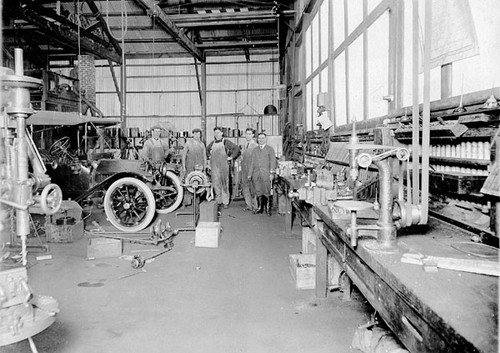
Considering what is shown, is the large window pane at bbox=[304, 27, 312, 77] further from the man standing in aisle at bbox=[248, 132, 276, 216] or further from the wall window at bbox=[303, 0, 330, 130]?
the man standing in aisle at bbox=[248, 132, 276, 216]

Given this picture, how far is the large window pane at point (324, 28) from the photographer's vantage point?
6348 mm

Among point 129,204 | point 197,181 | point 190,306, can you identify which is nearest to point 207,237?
point 197,181

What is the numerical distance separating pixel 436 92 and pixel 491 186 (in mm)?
1294

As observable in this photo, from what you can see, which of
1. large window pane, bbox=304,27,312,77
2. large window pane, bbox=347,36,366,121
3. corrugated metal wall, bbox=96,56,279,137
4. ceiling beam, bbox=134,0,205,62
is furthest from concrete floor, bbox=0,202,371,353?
corrugated metal wall, bbox=96,56,279,137

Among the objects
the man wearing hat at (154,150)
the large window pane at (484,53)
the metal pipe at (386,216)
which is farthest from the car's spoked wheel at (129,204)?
the large window pane at (484,53)

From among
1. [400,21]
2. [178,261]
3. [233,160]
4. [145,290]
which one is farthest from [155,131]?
[400,21]

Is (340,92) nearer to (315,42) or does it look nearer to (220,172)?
(315,42)

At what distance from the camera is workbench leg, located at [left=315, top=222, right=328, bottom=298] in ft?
11.1

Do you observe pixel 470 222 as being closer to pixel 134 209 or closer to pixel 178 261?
pixel 178 261

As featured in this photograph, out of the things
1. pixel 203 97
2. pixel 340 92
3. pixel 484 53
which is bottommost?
pixel 484 53

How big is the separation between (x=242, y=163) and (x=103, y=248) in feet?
14.9

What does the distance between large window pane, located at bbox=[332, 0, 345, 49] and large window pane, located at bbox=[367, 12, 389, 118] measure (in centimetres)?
128

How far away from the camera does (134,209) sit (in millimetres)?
6727

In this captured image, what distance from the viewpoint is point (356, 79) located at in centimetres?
487
